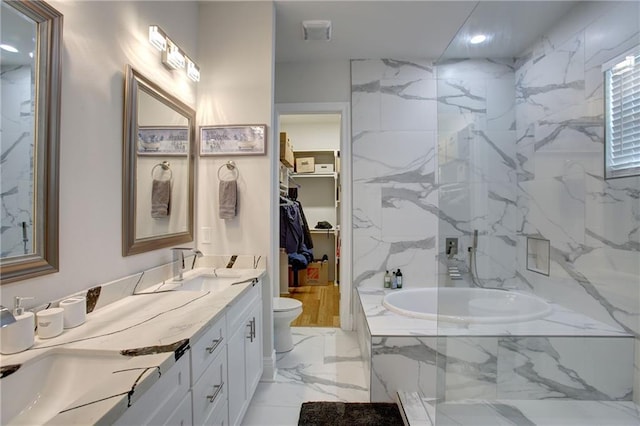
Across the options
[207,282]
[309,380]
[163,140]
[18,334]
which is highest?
[163,140]

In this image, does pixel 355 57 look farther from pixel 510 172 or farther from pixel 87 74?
pixel 87 74

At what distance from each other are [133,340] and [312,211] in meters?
4.28

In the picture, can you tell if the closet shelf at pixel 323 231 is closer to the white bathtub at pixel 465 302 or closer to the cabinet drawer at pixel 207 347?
the white bathtub at pixel 465 302

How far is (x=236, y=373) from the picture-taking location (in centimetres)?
153

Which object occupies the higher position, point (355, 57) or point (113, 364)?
point (355, 57)

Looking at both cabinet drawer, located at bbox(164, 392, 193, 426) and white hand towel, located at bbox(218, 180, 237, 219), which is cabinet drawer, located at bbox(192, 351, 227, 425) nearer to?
cabinet drawer, located at bbox(164, 392, 193, 426)

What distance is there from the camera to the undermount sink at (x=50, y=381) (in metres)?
0.78

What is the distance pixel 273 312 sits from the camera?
7.88 ft

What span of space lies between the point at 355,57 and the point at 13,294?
305 centimetres

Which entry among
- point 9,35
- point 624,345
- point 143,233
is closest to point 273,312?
point 143,233

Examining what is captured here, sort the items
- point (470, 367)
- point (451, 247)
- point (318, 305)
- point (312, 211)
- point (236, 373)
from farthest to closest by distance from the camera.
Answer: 1. point (312, 211)
2. point (318, 305)
3. point (451, 247)
4. point (470, 367)
5. point (236, 373)

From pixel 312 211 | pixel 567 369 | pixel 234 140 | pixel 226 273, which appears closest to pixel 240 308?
pixel 226 273

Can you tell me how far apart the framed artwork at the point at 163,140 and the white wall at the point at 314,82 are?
133cm

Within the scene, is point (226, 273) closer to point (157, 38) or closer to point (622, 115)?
point (157, 38)
